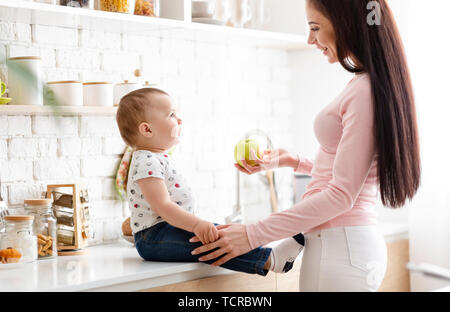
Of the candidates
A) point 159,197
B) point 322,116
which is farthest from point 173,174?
point 322,116

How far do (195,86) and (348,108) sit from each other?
1039 mm

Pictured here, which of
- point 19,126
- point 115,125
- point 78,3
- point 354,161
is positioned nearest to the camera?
point 354,161

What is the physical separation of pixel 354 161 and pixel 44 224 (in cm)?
95

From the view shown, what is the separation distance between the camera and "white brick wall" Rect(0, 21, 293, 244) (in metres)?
1.95

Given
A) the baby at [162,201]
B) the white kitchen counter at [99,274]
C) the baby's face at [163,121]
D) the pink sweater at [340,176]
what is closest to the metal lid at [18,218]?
the white kitchen counter at [99,274]

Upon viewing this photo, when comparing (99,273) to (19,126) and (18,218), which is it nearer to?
(18,218)

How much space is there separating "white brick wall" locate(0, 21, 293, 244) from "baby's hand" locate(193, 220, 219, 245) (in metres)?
0.61

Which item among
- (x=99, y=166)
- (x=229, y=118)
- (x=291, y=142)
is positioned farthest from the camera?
(x=291, y=142)

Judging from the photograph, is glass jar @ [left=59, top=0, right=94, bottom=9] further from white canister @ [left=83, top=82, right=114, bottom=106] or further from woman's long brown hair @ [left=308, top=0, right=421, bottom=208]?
woman's long brown hair @ [left=308, top=0, right=421, bottom=208]

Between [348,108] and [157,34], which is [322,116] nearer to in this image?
[348,108]

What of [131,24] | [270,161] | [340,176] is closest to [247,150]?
[270,161]

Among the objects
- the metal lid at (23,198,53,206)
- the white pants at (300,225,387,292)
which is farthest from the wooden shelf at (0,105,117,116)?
the white pants at (300,225,387,292)

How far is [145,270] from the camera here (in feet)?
5.12

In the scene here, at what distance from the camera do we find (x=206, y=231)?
5.16 ft
